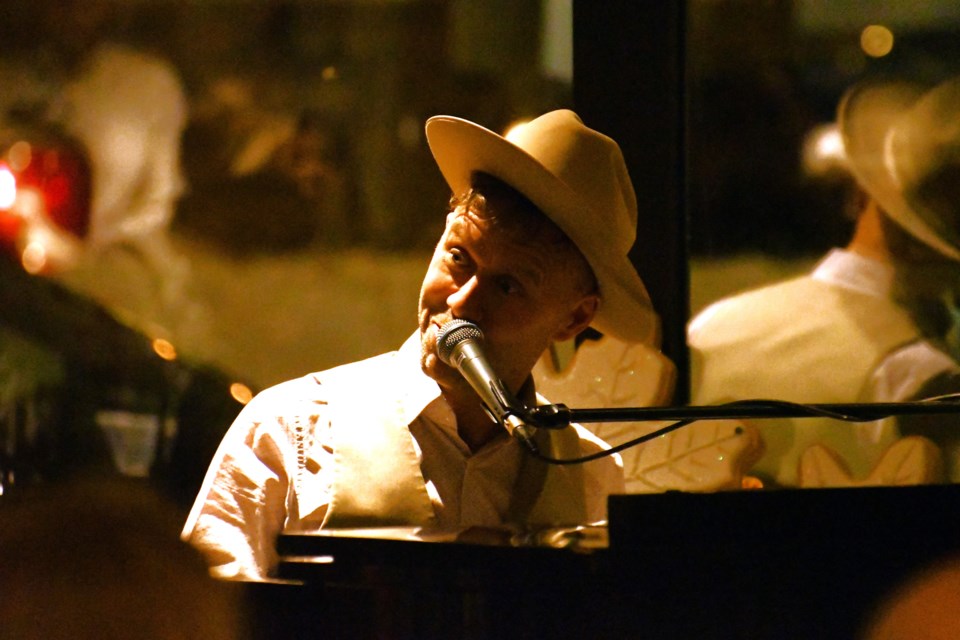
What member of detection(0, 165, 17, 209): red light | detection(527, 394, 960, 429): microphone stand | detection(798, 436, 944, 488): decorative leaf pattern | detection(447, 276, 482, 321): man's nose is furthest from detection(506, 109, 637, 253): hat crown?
detection(0, 165, 17, 209): red light

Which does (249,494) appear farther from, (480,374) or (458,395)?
(480,374)

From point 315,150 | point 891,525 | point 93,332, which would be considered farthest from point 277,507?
point 315,150

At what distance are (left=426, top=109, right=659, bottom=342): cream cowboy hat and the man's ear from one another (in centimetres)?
2

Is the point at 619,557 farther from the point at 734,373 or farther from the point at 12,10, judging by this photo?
the point at 12,10

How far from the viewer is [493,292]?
199 centimetres

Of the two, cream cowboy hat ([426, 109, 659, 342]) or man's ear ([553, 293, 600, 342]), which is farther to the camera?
man's ear ([553, 293, 600, 342])

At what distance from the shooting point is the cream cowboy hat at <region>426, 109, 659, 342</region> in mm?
2010

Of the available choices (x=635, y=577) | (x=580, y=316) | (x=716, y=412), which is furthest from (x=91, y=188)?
(x=635, y=577)

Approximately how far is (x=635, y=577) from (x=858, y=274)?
301cm

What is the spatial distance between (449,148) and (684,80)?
97 cm

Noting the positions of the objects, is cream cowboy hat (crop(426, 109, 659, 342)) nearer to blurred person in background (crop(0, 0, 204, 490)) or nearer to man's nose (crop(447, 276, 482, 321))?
man's nose (crop(447, 276, 482, 321))

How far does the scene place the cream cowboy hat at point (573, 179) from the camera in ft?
6.59

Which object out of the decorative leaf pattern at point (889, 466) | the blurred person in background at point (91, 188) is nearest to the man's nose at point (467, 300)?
the decorative leaf pattern at point (889, 466)

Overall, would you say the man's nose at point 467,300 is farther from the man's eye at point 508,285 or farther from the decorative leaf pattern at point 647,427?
the decorative leaf pattern at point 647,427
